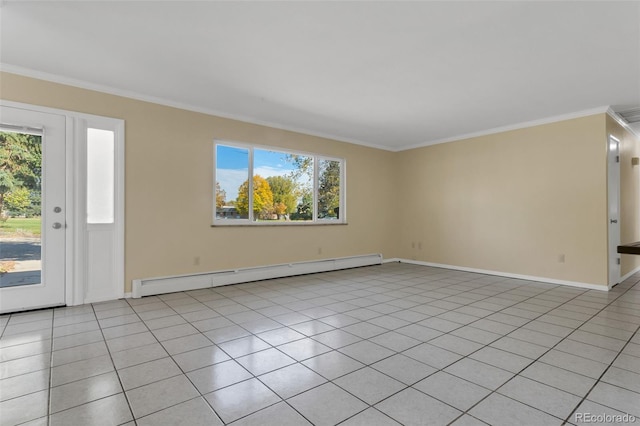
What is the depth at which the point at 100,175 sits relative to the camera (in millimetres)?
3961

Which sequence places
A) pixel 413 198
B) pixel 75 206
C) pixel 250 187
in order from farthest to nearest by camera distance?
pixel 413 198 → pixel 250 187 → pixel 75 206

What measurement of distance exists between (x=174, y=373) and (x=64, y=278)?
2492 mm

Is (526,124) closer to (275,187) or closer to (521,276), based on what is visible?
(521,276)

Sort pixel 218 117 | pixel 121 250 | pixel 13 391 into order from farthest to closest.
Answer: pixel 218 117 < pixel 121 250 < pixel 13 391

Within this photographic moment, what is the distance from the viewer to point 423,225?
6.94 m

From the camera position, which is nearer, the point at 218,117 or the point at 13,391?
the point at 13,391

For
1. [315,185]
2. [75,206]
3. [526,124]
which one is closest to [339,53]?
[315,185]

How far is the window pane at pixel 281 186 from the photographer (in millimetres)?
5461

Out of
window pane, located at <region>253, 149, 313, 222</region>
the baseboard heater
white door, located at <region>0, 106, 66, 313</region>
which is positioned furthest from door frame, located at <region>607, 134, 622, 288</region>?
white door, located at <region>0, 106, 66, 313</region>

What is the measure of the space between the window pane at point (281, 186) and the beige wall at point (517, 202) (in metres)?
2.56

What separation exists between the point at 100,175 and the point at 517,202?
6.28 meters

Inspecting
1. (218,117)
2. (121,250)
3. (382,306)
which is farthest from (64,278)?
(382,306)


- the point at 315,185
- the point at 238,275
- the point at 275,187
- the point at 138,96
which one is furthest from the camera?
the point at 315,185

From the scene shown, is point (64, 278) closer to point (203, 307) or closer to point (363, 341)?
point (203, 307)
